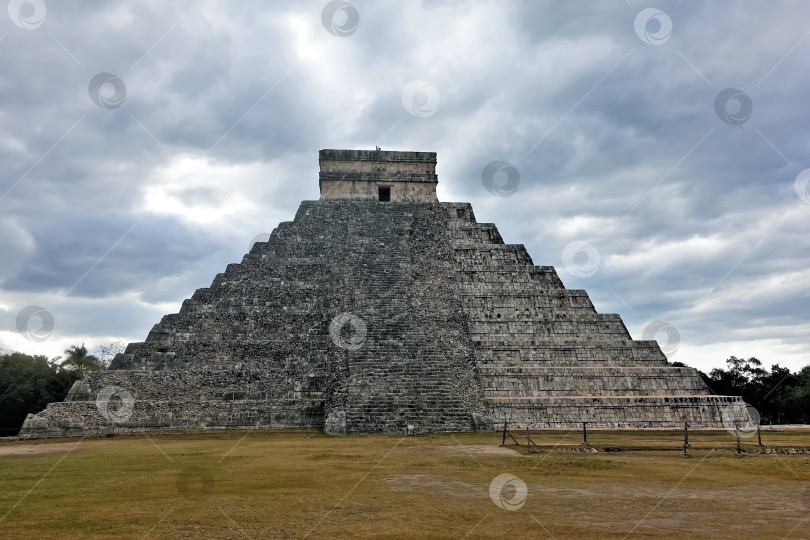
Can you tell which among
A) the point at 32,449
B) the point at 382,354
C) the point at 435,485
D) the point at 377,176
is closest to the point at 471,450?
the point at 435,485

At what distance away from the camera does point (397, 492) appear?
757 centimetres

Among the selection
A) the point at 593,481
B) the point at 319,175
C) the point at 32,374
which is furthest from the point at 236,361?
the point at 32,374

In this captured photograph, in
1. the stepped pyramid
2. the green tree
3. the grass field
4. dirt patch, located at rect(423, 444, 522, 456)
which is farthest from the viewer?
the green tree

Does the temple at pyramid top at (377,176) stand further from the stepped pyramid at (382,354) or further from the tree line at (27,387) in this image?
the tree line at (27,387)

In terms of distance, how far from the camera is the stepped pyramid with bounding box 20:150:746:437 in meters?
16.7

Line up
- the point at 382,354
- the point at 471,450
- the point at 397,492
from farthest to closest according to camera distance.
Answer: the point at 382,354, the point at 471,450, the point at 397,492

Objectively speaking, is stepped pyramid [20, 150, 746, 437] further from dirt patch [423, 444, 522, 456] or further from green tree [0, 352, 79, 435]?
green tree [0, 352, 79, 435]

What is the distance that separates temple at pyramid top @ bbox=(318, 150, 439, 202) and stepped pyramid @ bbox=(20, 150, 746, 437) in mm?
3003

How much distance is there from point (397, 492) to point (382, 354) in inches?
412

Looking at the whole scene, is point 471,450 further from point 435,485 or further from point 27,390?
point 27,390

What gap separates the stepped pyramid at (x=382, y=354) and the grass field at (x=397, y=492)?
11.7 ft

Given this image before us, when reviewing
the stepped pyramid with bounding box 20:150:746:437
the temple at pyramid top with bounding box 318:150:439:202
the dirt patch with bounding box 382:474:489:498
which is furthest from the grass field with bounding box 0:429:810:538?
the temple at pyramid top with bounding box 318:150:439:202

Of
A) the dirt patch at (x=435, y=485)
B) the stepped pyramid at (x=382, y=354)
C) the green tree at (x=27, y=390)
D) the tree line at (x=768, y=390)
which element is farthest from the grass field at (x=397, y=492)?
the tree line at (x=768, y=390)

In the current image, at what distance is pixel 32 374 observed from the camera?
96.0 feet
